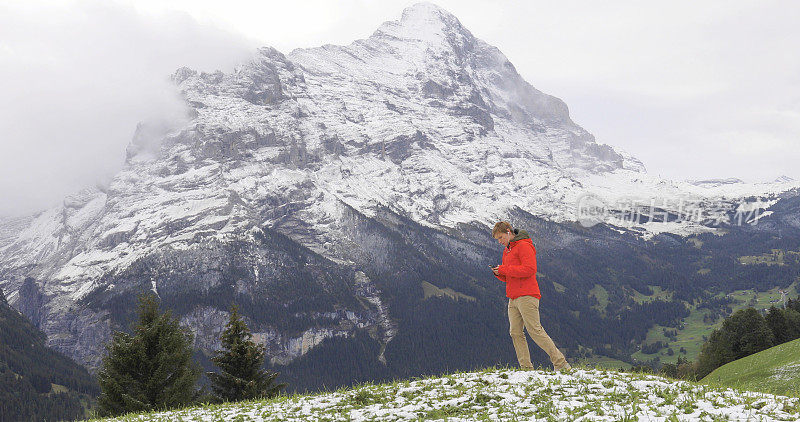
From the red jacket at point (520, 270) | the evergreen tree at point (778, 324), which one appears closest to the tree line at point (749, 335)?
the evergreen tree at point (778, 324)

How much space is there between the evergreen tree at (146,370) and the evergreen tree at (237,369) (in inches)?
171

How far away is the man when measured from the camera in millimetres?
16906

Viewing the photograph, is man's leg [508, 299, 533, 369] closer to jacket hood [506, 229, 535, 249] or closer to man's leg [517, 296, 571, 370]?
man's leg [517, 296, 571, 370]

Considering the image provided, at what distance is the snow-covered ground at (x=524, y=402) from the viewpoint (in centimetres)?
1215

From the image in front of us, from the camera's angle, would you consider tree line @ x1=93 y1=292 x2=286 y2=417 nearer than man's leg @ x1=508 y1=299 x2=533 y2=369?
No

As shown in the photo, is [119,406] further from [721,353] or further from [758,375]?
[721,353]

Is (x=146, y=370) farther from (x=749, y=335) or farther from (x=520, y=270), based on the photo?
(x=749, y=335)

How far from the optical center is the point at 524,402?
1395 centimetres

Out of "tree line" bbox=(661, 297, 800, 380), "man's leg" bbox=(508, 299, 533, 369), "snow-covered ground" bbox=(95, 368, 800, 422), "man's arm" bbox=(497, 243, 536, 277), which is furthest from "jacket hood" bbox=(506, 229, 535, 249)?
"tree line" bbox=(661, 297, 800, 380)

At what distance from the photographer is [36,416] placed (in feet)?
579

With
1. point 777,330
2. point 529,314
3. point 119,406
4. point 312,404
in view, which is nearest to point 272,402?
point 312,404

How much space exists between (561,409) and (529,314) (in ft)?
14.1

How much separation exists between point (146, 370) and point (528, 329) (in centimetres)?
2696

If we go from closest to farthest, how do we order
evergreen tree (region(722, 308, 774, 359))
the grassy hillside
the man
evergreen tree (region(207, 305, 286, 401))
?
1. the man
2. the grassy hillside
3. evergreen tree (region(207, 305, 286, 401))
4. evergreen tree (region(722, 308, 774, 359))
